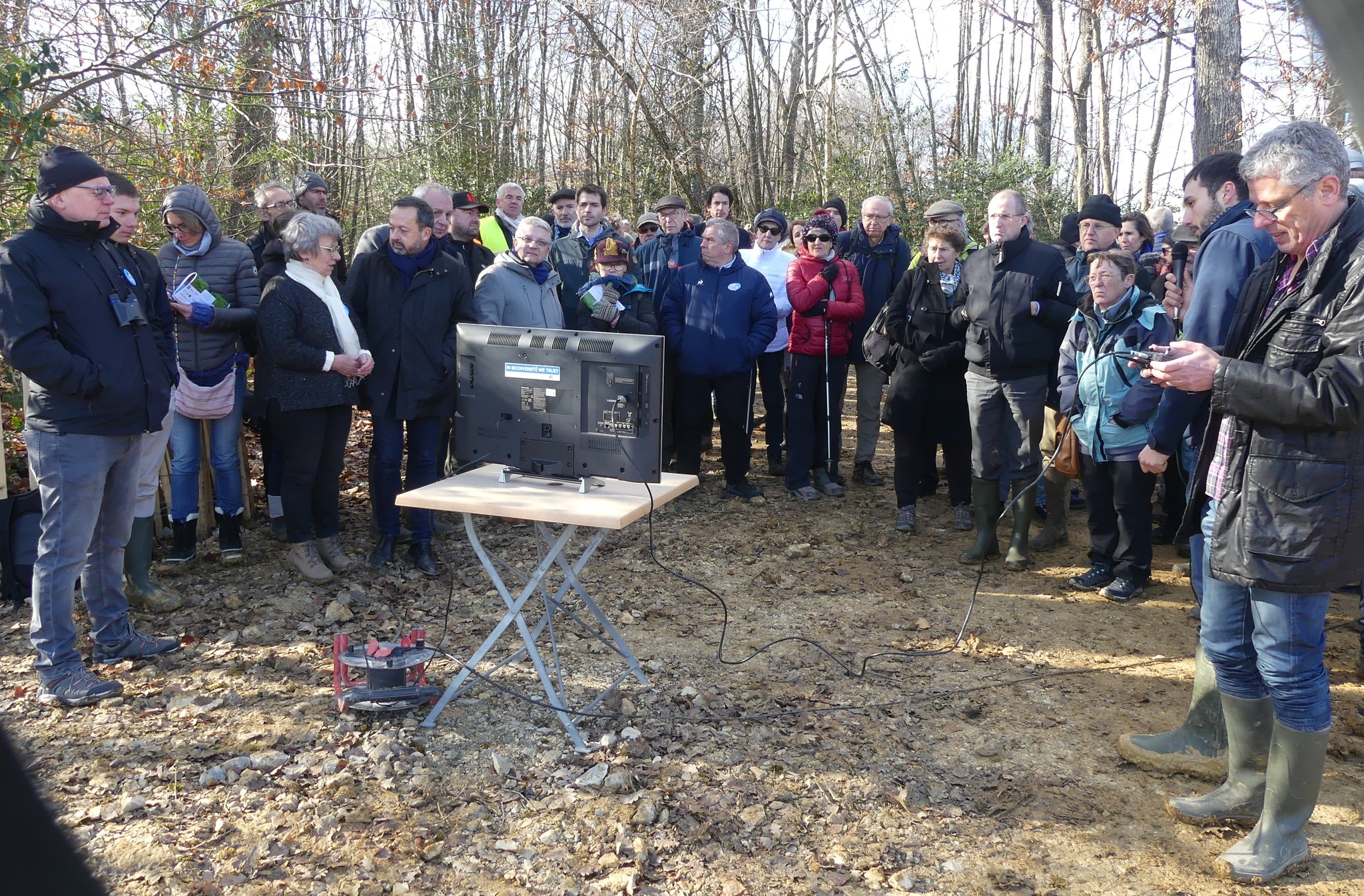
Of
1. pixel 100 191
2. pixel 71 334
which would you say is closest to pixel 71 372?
pixel 71 334

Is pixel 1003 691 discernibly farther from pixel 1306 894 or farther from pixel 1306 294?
pixel 1306 294

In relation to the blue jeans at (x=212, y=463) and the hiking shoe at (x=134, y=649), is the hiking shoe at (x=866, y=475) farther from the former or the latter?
the hiking shoe at (x=134, y=649)

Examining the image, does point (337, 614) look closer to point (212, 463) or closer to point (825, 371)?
point (212, 463)

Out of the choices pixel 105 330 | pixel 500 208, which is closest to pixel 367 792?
pixel 105 330

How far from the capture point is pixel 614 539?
21.7ft

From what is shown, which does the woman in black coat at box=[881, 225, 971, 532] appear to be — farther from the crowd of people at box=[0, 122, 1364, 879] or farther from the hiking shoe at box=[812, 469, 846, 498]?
the hiking shoe at box=[812, 469, 846, 498]

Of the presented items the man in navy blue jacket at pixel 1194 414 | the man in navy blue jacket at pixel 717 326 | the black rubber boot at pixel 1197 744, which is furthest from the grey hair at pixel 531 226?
the black rubber boot at pixel 1197 744

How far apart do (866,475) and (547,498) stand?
176 inches

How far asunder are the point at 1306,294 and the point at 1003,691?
7.33 ft

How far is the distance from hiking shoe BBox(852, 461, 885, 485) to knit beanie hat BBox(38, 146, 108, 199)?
221 inches

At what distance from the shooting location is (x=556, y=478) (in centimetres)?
419

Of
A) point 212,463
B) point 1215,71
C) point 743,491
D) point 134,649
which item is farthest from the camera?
point 1215,71

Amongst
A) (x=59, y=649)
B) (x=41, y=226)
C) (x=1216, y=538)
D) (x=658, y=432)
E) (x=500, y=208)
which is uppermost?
(x=500, y=208)

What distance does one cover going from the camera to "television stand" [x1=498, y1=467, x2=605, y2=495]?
407 cm
